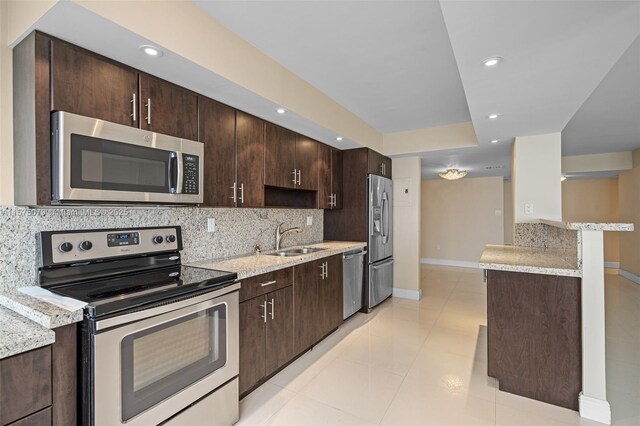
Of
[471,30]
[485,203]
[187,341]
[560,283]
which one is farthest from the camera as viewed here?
[485,203]

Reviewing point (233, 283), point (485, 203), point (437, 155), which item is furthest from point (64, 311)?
point (485, 203)

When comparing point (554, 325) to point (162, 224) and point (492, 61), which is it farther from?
point (162, 224)

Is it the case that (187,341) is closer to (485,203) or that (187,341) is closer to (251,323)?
(251,323)

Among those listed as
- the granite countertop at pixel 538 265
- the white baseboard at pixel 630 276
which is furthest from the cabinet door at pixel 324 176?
the white baseboard at pixel 630 276

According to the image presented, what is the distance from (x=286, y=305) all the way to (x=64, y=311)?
151 centimetres

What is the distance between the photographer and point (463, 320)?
3.65m

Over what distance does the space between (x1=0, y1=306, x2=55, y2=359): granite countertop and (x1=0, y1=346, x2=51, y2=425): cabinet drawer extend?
0.09 feet

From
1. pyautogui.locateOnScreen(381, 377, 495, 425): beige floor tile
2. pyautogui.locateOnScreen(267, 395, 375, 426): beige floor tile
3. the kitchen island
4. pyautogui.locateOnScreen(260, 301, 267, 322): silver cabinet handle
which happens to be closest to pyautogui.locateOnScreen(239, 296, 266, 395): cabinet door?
pyautogui.locateOnScreen(260, 301, 267, 322): silver cabinet handle

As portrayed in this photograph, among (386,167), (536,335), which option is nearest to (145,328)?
(536,335)

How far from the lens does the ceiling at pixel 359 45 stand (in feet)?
5.87

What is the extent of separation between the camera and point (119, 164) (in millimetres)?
1656

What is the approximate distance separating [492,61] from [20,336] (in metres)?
2.53

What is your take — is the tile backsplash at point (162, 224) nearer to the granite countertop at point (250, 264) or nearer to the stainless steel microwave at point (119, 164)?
the granite countertop at point (250, 264)

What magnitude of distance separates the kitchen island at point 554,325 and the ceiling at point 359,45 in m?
1.58
